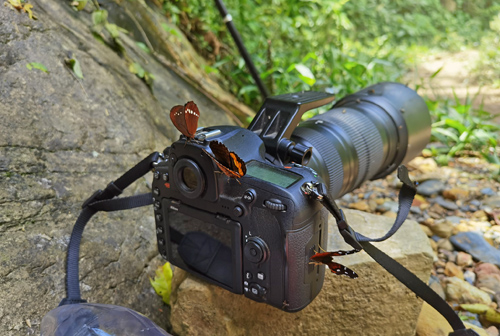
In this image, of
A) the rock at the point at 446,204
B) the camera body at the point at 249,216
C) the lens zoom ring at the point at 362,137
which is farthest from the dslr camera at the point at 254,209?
the rock at the point at 446,204

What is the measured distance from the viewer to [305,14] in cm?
278

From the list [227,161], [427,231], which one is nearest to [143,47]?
[227,161]

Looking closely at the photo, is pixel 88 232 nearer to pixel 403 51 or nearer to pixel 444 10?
pixel 403 51

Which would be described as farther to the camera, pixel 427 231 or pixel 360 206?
pixel 360 206

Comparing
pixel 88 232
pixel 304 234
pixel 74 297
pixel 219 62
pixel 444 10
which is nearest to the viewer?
pixel 304 234

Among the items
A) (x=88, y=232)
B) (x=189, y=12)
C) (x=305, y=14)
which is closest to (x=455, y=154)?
(x=305, y=14)

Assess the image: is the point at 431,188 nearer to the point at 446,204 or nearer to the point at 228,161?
the point at 446,204

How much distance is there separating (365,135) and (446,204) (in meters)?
0.76

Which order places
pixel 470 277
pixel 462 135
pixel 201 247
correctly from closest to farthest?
pixel 201 247 < pixel 470 277 < pixel 462 135

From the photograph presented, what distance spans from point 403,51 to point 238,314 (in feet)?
13.1

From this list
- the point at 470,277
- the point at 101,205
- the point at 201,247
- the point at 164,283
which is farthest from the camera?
the point at 470,277

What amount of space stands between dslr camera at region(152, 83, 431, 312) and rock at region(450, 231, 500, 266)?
68 cm

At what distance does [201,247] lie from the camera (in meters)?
0.93

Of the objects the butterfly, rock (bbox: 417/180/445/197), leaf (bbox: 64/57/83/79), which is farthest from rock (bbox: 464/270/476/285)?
leaf (bbox: 64/57/83/79)
